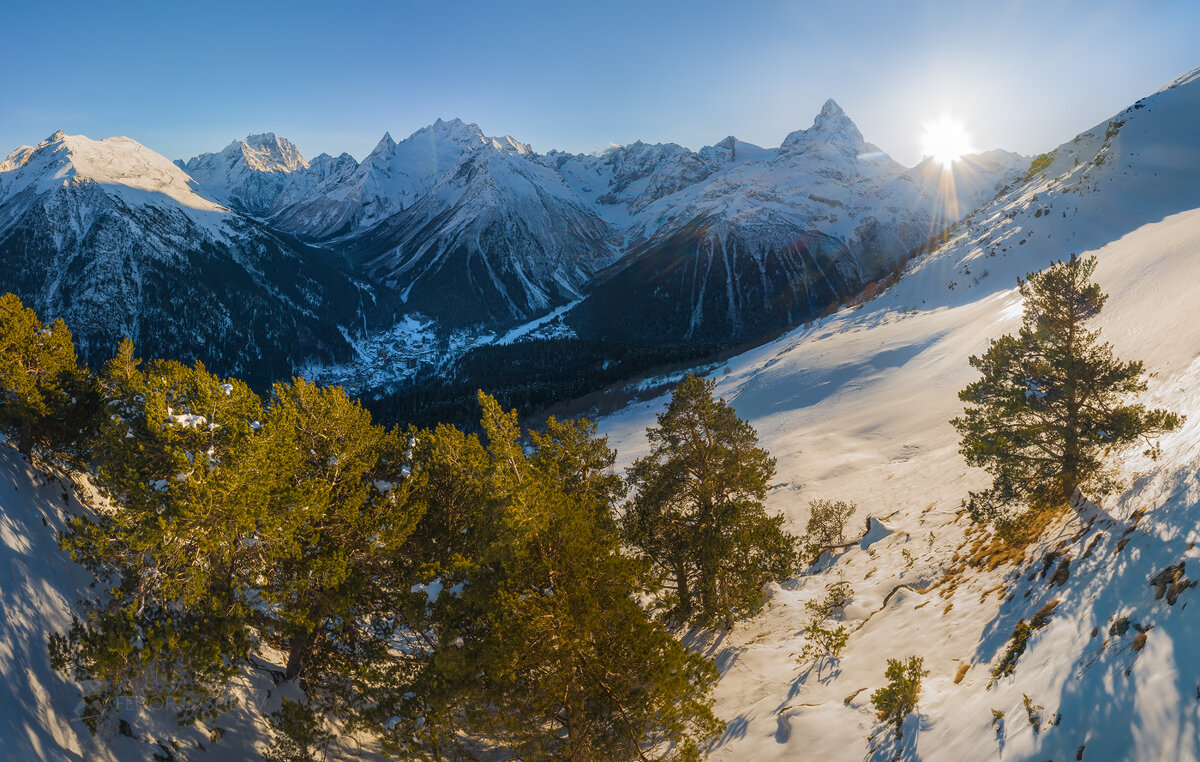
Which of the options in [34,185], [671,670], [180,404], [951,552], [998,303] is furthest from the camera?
[34,185]

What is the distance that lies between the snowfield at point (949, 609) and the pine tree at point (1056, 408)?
111 cm

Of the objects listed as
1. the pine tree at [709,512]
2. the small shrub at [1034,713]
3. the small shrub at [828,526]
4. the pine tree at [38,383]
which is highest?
the pine tree at [38,383]

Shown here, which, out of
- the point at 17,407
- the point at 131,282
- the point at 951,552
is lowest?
the point at 951,552

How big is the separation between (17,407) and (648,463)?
21688 millimetres

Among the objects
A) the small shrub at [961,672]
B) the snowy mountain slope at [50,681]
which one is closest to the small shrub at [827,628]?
the small shrub at [961,672]

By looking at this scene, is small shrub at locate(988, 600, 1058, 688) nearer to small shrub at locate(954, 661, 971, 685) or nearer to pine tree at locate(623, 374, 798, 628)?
small shrub at locate(954, 661, 971, 685)

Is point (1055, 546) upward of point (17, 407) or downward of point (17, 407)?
downward

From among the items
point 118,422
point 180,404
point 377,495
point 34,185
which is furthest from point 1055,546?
point 34,185

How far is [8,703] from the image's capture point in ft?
36.2

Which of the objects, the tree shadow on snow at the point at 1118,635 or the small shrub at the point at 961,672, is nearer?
the tree shadow on snow at the point at 1118,635

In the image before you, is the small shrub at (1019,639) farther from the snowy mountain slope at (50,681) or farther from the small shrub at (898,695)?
the snowy mountain slope at (50,681)

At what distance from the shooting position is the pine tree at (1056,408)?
46.0 ft

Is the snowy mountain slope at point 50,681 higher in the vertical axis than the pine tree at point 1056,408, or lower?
higher

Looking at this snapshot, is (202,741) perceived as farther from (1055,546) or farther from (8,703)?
(1055,546)
